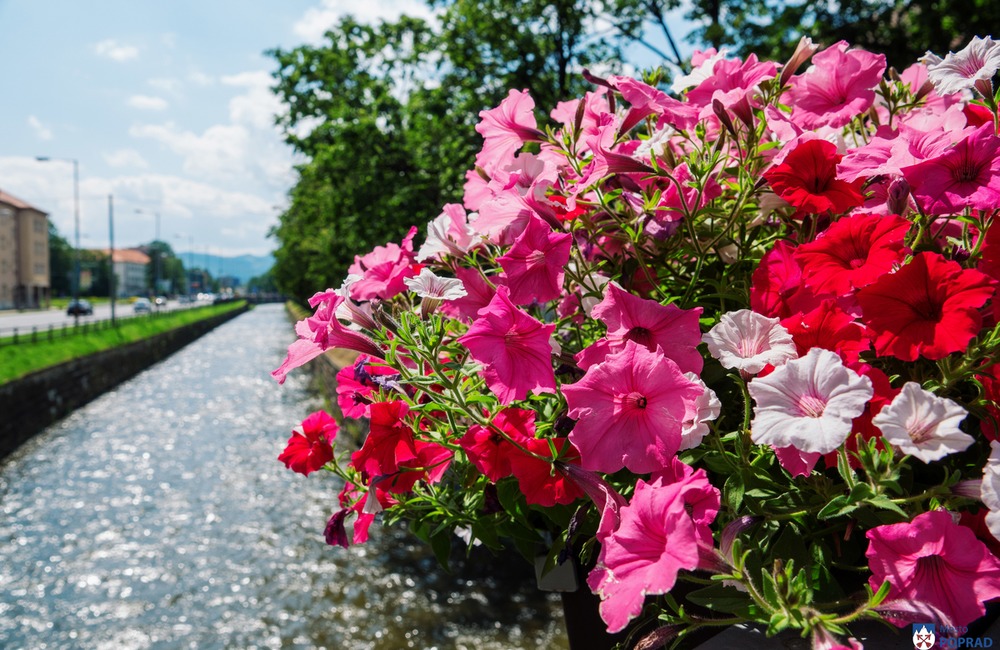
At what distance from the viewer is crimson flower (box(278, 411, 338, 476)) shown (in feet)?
4.09

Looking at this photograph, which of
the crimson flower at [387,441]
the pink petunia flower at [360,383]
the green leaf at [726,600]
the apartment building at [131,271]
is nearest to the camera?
the green leaf at [726,600]

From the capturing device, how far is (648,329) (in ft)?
2.91

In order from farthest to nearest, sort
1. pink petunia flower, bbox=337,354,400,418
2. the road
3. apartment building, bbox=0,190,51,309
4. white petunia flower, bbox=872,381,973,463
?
apartment building, bbox=0,190,51,309
the road
pink petunia flower, bbox=337,354,400,418
white petunia flower, bbox=872,381,973,463

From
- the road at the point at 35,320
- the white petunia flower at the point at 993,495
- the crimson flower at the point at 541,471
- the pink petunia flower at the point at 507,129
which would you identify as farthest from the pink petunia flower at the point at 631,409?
the road at the point at 35,320

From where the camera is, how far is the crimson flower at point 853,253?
→ 2.66ft

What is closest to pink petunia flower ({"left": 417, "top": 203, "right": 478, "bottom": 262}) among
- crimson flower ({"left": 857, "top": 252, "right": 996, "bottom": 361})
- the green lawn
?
crimson flower ({"left": 857, "top": 252, "right": 996, "bottom": 361})

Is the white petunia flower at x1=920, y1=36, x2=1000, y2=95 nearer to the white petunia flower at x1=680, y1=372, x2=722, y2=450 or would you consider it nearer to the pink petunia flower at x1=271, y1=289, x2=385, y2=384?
the white petunia flower at x1=680, y1=372, x2=722, y2=450

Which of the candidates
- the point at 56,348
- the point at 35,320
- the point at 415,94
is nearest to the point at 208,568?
the point at 415,94

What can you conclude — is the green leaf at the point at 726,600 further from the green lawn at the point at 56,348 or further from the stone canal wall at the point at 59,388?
the green lawn at the point at 56,348

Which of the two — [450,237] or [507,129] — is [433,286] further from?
[507,129]

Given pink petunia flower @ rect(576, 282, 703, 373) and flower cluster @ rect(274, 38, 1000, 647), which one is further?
pink petunia flower @ rect(576, 282, 703, 373)

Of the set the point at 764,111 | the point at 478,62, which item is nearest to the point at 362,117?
the point at 478,62

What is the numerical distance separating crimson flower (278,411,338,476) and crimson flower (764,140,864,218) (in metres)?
0.82

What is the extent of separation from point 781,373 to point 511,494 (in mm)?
484
